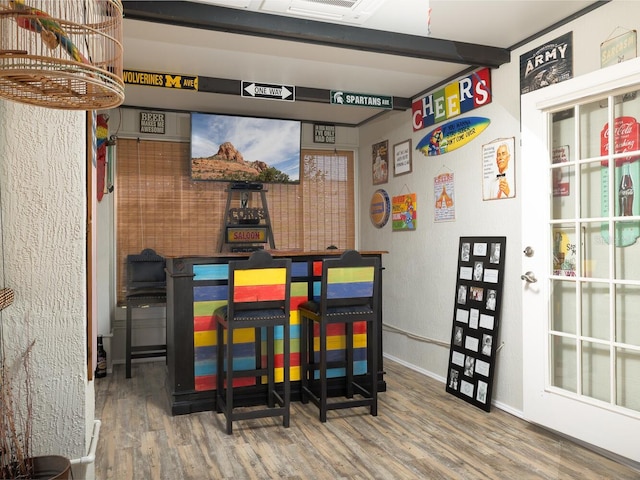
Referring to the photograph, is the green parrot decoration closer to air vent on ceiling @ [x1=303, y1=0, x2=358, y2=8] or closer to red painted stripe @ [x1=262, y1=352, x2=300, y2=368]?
air vent on ceiling @ [x1=303, y1=0, x2=358, y2=8]

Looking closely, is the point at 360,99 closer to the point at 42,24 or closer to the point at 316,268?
the point at 316,268

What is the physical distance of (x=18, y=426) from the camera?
2166 millimetres

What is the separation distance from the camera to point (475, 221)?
4.15 metres

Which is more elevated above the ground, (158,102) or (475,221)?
(158,102)

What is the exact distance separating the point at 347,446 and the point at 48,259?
202 cm

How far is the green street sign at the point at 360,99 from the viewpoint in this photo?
436 cm

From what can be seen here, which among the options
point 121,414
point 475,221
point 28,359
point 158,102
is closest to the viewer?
point 28,359

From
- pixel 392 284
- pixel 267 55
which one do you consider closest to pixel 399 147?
pixel 392 284

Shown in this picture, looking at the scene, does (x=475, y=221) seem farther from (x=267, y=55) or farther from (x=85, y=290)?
(x=85, y=290)

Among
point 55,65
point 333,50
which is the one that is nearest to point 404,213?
point 333,50

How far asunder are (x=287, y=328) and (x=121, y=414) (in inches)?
57.5

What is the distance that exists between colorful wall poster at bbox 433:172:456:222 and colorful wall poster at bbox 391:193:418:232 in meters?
0.37

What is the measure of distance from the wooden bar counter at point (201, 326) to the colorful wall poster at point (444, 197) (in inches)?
51.8

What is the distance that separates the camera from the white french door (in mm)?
2775
